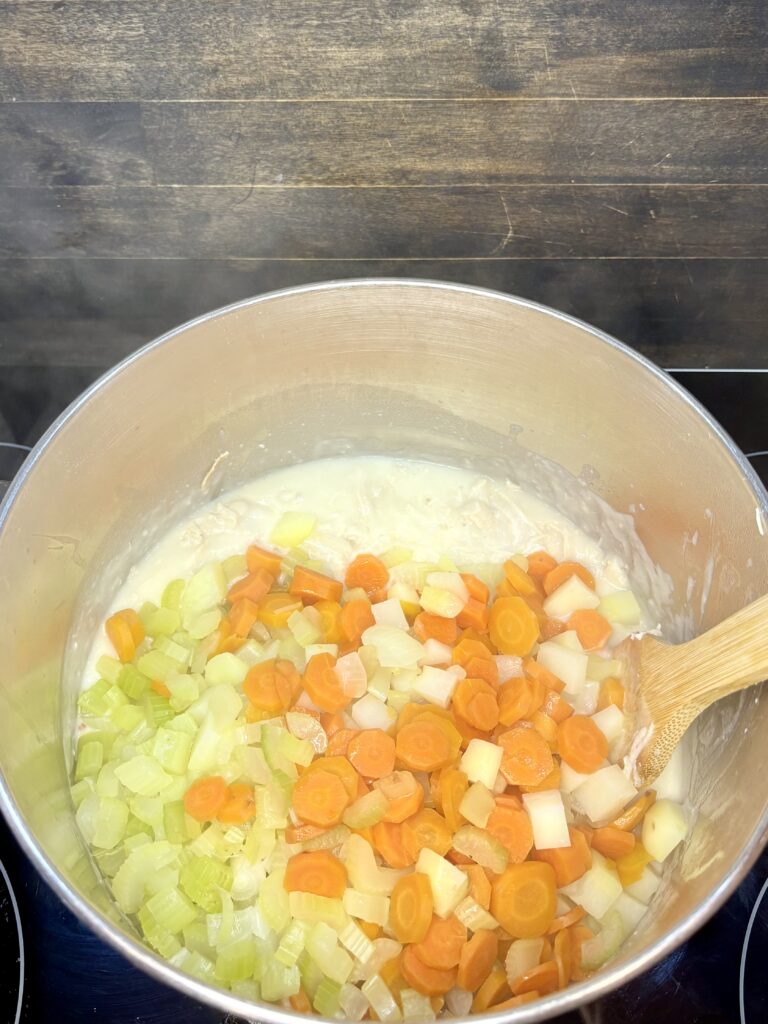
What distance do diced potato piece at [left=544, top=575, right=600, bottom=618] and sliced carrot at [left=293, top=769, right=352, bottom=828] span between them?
2.03 ft

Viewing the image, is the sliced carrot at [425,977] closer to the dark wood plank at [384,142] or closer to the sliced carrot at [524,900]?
the sliced carrot at [524,900]

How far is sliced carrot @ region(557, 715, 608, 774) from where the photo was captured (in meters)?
1.74

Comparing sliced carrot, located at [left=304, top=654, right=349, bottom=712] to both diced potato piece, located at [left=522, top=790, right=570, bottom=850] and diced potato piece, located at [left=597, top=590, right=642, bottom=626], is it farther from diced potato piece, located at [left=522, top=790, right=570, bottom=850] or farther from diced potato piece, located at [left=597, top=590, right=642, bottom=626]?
diced potato piece, located at [left=597, top=590, right=642, bottom=626]

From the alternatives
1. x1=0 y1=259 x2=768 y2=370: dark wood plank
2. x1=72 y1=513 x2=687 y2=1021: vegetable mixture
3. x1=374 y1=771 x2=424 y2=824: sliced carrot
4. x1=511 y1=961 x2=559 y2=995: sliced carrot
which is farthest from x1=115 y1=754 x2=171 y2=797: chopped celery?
x1=0 y1=259 x2=768 y2=370: dark wood plank

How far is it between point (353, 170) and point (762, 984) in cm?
176

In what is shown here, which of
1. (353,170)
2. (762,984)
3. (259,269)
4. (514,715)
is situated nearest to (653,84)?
(353,170)

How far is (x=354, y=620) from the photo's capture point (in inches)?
73.7

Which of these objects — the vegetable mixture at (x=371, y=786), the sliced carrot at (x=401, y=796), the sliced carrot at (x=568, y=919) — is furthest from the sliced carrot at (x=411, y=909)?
the sliced carrot at (x=568, y=919)

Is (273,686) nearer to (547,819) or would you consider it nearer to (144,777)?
(144,777)

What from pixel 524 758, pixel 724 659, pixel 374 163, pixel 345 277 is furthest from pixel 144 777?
pixel 374 163

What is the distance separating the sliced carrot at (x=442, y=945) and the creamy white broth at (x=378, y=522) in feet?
2.57

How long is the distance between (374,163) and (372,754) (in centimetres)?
125

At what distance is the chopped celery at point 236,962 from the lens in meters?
1.51

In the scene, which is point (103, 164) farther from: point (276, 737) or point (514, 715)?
point (514, 715)
